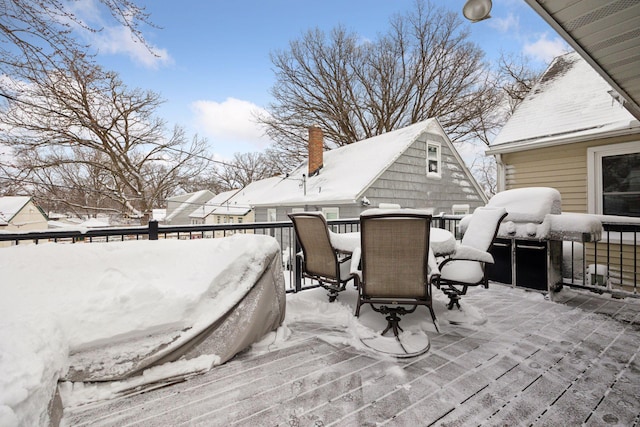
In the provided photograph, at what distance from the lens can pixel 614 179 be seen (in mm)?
5234

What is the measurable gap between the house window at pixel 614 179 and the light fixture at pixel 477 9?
4.62m

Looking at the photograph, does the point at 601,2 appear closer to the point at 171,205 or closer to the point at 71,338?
the point at 71,338

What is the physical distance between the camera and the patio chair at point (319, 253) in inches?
111

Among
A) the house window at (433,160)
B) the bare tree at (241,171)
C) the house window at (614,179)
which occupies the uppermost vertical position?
the bare tree at (241,171)

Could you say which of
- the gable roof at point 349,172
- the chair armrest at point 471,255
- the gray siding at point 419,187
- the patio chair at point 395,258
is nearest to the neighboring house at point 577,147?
the gray siding at point 419,187

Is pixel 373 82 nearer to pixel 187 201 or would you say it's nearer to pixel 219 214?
pixel 219 214

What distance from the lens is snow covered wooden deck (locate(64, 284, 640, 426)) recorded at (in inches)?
57.9

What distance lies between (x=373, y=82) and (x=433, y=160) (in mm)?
7869

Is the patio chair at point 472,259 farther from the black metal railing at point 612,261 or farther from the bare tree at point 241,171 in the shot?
the bare tree at point 241,171

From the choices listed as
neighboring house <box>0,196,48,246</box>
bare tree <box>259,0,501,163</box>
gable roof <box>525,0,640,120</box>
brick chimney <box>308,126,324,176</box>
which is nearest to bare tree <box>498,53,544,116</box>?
bare tree <box>259,0,501,163</box>

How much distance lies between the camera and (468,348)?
2.19m

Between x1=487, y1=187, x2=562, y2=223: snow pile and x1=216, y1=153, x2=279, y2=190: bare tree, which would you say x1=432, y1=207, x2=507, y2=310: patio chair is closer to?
x1=487, y1=187, x2=562, y2=223: snow pile

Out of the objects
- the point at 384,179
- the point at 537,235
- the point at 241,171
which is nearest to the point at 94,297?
the point at 537,235

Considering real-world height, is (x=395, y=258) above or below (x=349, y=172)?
below
